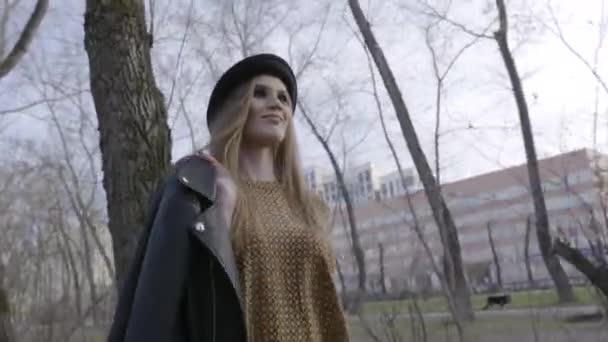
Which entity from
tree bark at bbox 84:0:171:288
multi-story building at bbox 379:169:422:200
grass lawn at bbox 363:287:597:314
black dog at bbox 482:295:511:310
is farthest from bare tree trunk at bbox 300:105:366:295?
tree bark at bbox 84:0:171:288

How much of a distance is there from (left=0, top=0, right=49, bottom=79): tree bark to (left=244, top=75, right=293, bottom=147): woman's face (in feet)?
17.9

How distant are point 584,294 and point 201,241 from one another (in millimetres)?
6118

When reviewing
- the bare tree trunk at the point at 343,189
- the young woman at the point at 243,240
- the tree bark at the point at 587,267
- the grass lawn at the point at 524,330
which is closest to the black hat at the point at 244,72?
the young woman at the point at 243,240

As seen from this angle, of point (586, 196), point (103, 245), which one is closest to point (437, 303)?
point (586, 196)

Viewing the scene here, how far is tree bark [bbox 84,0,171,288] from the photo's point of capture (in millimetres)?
3078

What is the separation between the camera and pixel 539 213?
38.2 feet

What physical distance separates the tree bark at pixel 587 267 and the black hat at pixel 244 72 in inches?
173

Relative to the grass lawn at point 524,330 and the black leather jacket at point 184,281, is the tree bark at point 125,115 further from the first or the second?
the grass lawn at point 524,330

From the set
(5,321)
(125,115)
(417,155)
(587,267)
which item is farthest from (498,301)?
(125,115)

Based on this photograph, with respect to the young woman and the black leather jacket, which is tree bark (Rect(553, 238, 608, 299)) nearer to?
the young woman

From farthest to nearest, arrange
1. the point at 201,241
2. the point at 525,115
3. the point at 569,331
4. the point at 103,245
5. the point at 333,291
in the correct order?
the point at 103,245 → the point at 525,115 → the point at 569,331 → the point at 333,291 → the point at 201,241

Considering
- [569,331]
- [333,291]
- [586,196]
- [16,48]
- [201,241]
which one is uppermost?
[16,48]

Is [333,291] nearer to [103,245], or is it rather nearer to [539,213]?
[539,213]

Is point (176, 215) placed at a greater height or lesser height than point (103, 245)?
lesser
